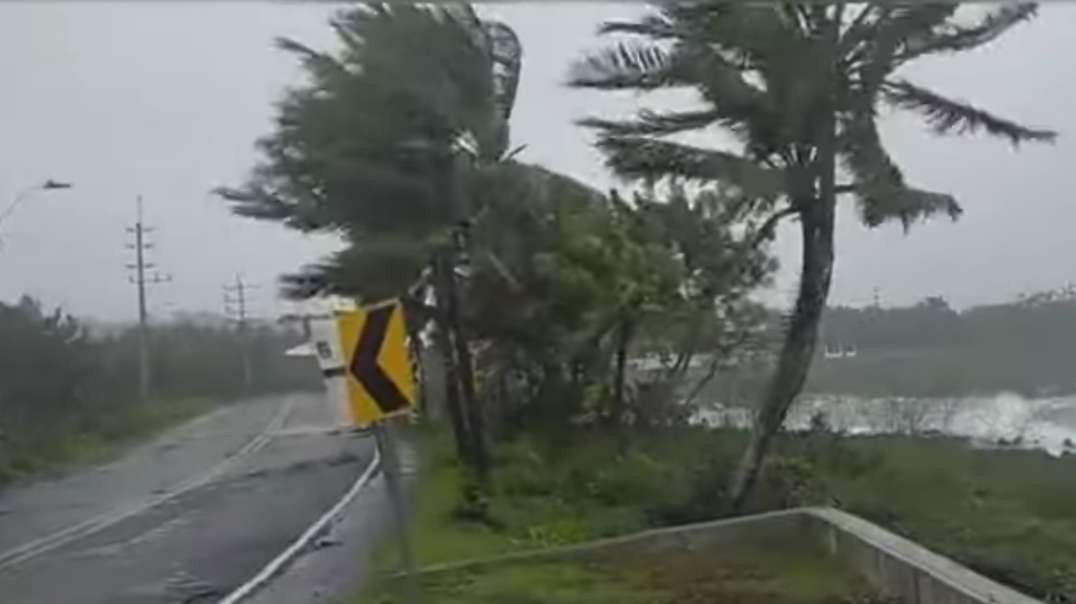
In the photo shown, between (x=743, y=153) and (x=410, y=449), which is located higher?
(x=743, y=153)

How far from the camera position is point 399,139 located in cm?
2008

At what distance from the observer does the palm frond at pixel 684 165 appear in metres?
16.2

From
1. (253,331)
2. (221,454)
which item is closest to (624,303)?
(221,454)

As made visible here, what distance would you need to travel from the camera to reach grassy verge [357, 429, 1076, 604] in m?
14.8

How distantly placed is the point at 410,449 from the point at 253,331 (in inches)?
→ 671

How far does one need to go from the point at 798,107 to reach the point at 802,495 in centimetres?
417

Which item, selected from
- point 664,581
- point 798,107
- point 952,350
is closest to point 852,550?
point 664,581

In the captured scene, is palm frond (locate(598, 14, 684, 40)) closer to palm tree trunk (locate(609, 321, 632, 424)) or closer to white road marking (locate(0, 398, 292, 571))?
white road marking (locate(0, 398, 292, 571))

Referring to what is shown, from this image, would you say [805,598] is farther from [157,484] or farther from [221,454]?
[221,454]

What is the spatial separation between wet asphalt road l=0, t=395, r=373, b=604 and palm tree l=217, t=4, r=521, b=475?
6.85 feet

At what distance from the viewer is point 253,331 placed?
161 ft

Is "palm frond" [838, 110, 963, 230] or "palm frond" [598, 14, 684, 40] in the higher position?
"palm frond" [598, 14, 684, 40]

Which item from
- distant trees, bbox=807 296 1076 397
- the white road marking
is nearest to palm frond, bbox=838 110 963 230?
distant trees, bbox=807 296 1076 397

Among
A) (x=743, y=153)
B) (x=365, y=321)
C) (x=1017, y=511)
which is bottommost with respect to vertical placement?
(x=1017, y=511)
